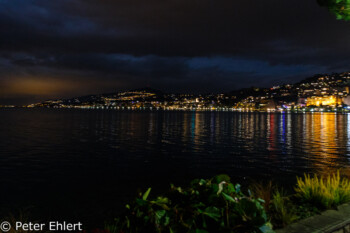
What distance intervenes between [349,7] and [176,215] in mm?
7027

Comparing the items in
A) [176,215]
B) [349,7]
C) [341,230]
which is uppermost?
[349,7]

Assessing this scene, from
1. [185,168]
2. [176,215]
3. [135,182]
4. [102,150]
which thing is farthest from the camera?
[102,150]

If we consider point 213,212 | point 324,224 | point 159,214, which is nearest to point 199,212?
point 213,212

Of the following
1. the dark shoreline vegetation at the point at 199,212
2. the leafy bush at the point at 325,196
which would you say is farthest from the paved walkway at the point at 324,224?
the dark shoreline vegetation at the point at 199,212

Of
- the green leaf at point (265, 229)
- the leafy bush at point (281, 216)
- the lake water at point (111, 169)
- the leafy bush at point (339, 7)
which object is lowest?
the lake water at point (111, 169)

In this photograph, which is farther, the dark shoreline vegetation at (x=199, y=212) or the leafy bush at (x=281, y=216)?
the leafy bush at (x=281, y=216)

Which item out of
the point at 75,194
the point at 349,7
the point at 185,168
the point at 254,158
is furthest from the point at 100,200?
the point at 254,158

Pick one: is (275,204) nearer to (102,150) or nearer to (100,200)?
(100,200)

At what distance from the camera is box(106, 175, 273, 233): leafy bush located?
157 inches

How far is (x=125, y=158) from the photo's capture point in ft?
90.5

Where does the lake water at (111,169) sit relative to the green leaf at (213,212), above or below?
below

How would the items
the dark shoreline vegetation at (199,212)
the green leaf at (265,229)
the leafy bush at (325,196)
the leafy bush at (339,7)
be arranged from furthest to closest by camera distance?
the leafy bush at (339,7) → the leafy bush at (325,196) → the dark shoreline vegetation at (199,212) → the green leaf at (265,229)

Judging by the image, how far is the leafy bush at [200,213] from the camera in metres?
3.99

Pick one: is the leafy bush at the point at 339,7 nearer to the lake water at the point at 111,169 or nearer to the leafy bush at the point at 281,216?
the leafy bush at the point at 281,216
